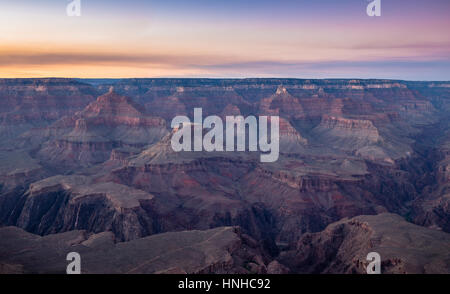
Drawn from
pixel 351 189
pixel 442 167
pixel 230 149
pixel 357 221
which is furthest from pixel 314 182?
pixel 442 167

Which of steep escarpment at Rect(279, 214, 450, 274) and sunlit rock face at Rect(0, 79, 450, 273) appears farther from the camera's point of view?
sunlit rock face at Rect(0, 79, 450, 273)

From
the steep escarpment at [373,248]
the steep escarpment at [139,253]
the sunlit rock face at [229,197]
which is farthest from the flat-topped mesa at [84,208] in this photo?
the steep escarpment at [373,248]

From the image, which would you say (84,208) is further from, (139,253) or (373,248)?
(373,248)

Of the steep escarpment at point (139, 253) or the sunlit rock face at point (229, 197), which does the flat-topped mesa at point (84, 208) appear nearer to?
the sunlit rock face at point (229, 197)

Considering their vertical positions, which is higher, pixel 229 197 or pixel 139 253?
pixel 139 253

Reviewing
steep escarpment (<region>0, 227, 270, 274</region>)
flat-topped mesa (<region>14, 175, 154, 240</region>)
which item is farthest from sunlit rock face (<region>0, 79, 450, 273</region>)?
steep escarpment (<region>0, 227, 270, 274</region>)

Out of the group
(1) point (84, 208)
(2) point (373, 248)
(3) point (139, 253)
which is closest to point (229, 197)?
(1) point (84, 208)

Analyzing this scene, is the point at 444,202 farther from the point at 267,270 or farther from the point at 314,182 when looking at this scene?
the point at 267,270

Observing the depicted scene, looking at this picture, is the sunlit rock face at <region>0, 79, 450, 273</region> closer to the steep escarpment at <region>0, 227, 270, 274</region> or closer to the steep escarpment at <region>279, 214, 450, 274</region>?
the steep escarpment at <region>279, 214, 450, 274</region>
